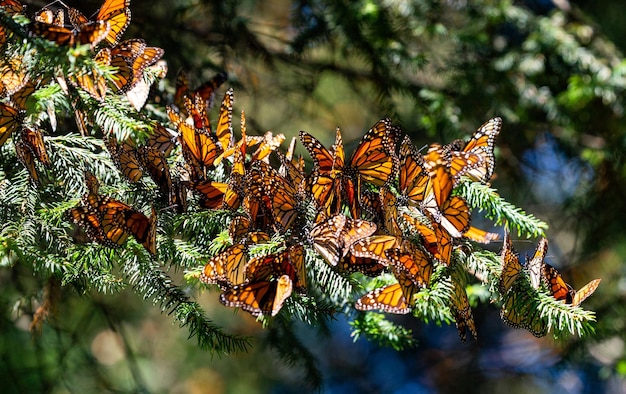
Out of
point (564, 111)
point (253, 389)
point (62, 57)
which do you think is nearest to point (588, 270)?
point (564, 111)

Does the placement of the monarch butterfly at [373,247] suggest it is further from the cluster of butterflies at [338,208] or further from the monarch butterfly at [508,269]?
the monarch butterfly at [508,269]

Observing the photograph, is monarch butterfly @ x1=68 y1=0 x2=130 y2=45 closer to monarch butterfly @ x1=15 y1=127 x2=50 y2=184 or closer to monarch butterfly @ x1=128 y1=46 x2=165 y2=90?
monarch butterfly @ x1=128 y1=46 x2=165 y2=90

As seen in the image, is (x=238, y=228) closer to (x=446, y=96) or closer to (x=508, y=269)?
(x=508, y=269)

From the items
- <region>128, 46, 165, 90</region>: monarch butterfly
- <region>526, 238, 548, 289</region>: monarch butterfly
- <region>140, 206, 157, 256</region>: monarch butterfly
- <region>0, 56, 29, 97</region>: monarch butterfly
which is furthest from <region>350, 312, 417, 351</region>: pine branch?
<region>0, 56, 29, 97</region>: monarch butterfly

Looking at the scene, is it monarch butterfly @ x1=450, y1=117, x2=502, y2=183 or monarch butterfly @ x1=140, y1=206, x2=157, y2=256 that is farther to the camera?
monarch butterfly @ x1=450, y1=117, x2=502, y2=183

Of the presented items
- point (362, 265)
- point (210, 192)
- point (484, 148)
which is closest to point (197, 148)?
point (210, 192)

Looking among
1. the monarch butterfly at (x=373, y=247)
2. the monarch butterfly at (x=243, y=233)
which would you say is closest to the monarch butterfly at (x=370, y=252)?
the monarch butterfly at (x=373, y=247)
